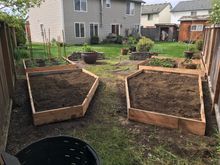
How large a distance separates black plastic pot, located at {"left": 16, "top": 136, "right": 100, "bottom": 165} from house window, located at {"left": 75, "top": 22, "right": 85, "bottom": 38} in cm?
1817

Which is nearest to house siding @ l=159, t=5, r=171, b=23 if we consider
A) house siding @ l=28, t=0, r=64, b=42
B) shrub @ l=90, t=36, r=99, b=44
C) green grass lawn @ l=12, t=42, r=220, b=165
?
shrub @ l=90, t=36, r=99, b=44

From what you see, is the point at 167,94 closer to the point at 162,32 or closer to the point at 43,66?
the point at 43,66

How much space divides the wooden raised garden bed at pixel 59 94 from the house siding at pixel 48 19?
12953 millimetres

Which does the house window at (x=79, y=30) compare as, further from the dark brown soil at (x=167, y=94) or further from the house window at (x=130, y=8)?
the dark brown soil at (x=167, y=94)

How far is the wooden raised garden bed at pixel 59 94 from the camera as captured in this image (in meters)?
3.96

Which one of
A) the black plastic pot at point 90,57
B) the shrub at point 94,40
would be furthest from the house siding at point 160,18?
the black plastic pot at point 90,57

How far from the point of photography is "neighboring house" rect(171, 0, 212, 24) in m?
34.0

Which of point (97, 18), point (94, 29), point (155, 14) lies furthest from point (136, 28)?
point (155, 14)

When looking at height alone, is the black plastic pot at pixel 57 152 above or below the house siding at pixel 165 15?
below

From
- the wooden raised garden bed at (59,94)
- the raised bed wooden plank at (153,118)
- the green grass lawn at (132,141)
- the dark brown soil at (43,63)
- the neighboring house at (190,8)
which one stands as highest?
the neighboring house at (190,8)

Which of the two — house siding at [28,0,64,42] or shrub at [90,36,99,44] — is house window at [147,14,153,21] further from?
house siding at [28,0,64,42]

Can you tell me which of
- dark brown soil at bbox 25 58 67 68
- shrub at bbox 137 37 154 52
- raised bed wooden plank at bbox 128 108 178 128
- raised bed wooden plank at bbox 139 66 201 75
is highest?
shrub at bbox 137 37 154 52

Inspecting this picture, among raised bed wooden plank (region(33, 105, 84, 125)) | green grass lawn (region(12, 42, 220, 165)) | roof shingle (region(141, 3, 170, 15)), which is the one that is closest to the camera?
green grass lawn (region(12, 42, 220, 165))

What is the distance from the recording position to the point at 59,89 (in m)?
5.34
